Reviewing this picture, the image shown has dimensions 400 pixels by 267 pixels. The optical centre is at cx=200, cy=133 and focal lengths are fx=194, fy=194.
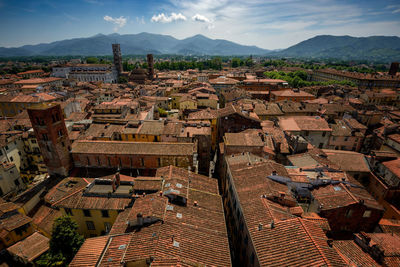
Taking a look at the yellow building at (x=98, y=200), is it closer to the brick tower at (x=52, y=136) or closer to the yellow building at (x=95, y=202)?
the yellow building at (x=95, y=202)

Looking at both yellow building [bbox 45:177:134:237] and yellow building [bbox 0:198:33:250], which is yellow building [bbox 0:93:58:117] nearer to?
yellow building [bbox 0:198:33:250]

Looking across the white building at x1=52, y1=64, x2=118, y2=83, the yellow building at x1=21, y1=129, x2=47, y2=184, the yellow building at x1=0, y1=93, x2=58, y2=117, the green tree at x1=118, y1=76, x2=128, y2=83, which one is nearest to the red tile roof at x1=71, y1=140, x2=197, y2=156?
the yellow building at x1=21, y1=129, x2=47, y2=184

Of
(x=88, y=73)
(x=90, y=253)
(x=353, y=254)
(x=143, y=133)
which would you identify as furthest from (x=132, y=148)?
(x=88, y=73)

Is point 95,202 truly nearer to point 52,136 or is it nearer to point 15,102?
point 52,136

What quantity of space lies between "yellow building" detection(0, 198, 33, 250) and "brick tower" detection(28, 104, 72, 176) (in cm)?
702

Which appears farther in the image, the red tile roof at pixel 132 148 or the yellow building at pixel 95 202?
the red tile roof at pixel 132 148

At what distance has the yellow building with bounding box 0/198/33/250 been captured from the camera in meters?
26.5

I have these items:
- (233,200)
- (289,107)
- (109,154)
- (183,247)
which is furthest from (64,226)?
(289,107)

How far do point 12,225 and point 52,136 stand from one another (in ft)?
42.8

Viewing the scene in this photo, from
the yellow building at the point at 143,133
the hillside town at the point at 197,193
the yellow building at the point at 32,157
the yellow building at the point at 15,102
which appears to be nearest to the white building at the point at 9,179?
the hillside town at the point at 197,193

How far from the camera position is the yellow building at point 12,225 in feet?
86.9

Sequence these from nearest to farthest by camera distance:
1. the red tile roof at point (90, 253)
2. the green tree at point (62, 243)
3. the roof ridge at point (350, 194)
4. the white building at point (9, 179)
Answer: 1. the red tile roof at point (90, 253)
2. the roof ridge at point (350, 194)
3. the green tree at point (62, 243)
4. the white building at point (9, 179)

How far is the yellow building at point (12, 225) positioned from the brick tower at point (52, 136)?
7.02m

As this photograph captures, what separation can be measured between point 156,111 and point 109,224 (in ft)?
138
